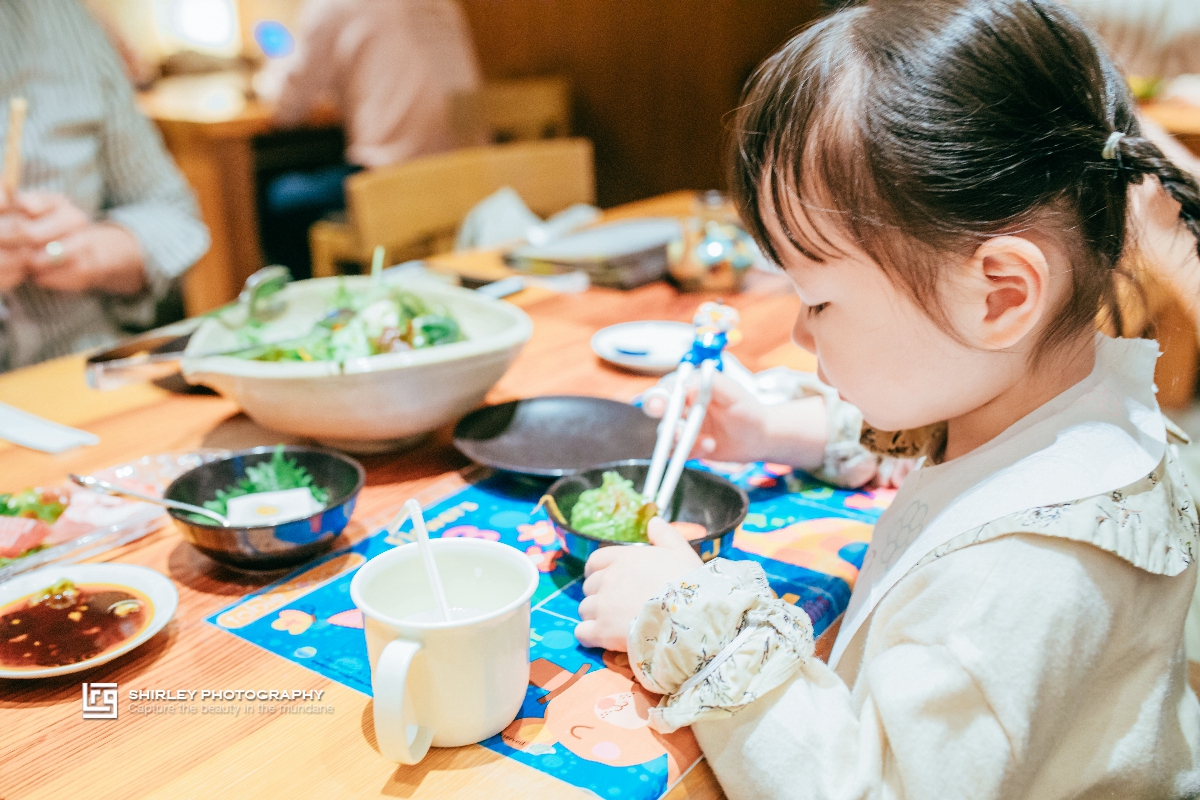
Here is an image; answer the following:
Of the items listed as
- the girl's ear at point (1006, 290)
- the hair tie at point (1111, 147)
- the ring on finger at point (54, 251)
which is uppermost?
the hair tie at point (1111, 147)

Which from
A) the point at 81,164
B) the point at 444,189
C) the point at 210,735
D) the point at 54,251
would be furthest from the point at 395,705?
the point at 444,189

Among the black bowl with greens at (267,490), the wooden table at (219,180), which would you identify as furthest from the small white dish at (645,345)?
the wooden table at (219,180)

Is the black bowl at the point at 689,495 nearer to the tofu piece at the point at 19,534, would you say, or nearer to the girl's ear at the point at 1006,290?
the girl's ear at the point at 1006,290

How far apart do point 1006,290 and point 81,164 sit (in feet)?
5.60

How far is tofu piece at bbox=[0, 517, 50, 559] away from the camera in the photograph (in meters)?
0.83

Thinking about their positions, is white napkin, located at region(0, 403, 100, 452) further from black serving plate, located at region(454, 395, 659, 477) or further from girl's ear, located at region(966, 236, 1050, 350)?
girl's ear, located at region(966, 236, 1050, 350)

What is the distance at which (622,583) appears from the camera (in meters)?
0.70

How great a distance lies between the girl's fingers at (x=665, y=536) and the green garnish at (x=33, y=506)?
0.58 metres

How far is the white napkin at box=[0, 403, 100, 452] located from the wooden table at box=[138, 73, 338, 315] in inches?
102

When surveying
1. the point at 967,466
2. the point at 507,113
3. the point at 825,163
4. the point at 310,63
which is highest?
the point at 310,63

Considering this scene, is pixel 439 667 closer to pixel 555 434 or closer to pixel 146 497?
pixel 146 497

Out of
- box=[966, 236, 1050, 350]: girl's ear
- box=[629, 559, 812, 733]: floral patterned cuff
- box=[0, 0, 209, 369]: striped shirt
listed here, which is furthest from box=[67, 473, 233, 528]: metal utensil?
box=[0, 0, 209, 369]: striped shirt

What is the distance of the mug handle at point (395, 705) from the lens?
1.78 feet

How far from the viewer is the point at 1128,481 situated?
63cm
